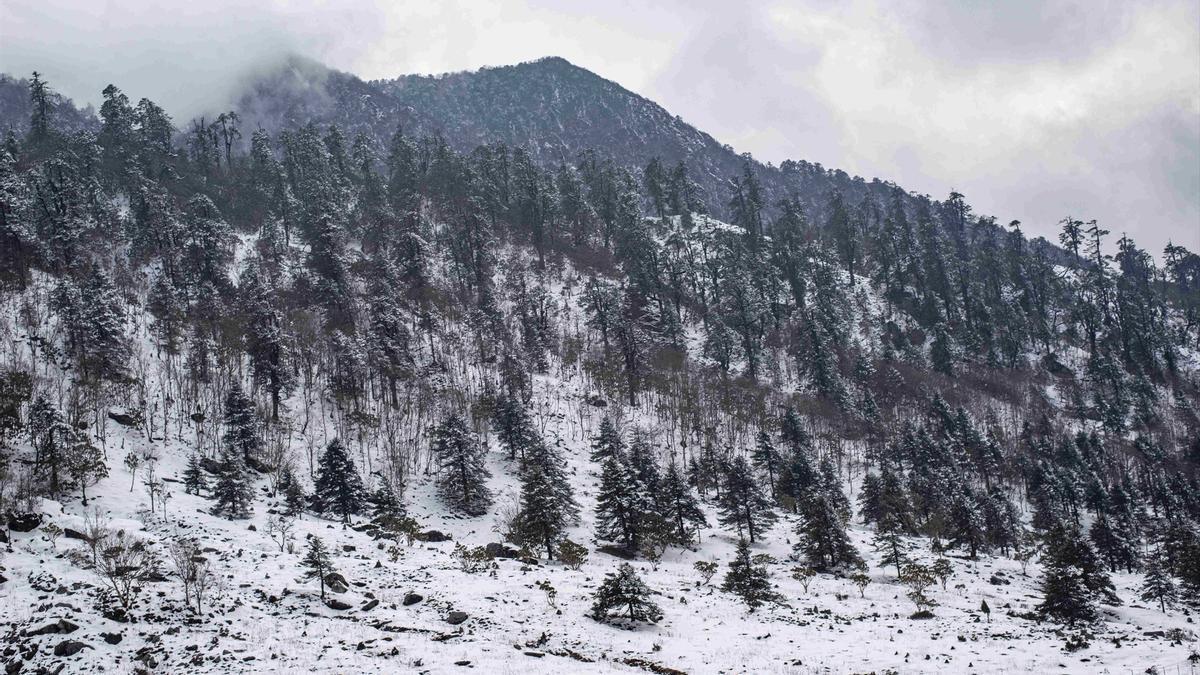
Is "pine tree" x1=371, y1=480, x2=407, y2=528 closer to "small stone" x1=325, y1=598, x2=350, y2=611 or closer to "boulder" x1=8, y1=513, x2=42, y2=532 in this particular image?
"small stone" x1=325, y1=598, x2=350, y2=611

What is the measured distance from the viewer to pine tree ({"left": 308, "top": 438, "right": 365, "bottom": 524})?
52.8 metres

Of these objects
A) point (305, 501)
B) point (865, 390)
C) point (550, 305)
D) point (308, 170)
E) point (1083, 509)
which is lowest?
point (1083, 509)

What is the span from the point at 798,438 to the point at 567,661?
68489 millimetres

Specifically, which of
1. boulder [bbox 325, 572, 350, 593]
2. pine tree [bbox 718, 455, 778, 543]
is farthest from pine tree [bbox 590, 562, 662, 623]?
pine tree [bbox 718, 455, 778, 543]

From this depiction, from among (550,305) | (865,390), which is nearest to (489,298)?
(550,305)

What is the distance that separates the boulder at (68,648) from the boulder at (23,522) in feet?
33.3

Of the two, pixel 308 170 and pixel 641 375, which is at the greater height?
pixel 308 170

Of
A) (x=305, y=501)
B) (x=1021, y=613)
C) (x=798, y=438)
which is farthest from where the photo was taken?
(x=798, y=438)

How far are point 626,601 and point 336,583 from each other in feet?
41.3

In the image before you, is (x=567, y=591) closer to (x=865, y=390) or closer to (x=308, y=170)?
(x=865, y=390)

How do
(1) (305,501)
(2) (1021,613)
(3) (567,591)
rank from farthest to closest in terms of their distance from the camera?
1. (1) (305,501)
2. (2) (1021,613)
3. (3) (567,591)

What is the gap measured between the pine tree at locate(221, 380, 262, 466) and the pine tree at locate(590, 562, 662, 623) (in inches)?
1681

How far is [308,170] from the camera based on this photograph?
123625mm

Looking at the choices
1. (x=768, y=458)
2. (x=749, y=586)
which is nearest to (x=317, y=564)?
(x=749, y=586)
